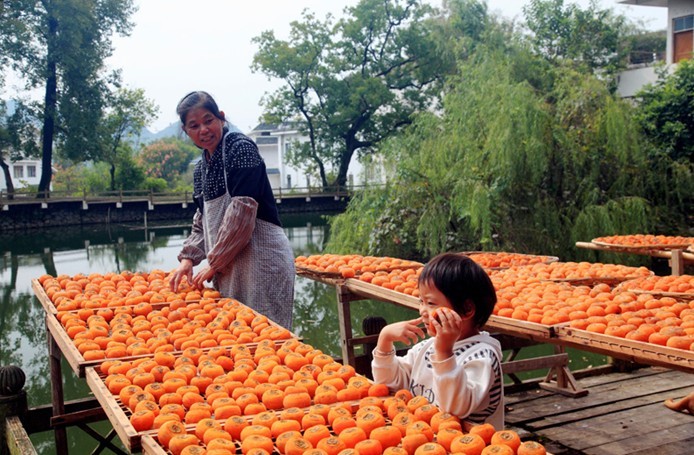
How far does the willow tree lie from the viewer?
10.1 metres

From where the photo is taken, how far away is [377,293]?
439 centimetres

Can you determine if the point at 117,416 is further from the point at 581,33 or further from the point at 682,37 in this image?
the point at 581,33

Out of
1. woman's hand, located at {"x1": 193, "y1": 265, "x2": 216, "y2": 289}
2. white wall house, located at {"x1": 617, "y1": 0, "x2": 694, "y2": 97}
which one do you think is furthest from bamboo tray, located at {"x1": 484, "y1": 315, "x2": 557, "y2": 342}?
white wall house, located at {"x1": 617, "y1": 0, "x2": 694, "y2": 97}

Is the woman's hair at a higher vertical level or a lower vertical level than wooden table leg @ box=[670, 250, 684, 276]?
higher

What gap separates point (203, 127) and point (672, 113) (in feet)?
39.3

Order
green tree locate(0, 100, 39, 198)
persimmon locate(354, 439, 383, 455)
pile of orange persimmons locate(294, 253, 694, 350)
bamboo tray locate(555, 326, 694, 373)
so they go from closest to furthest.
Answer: persimmon locate(354, 439, 383, 455) < bamboo tray locate(555, 326, 694, 373) < pile of orange persimmons locate(294, 253, 694, 350) < green tree locate(0, 100, 39, 198)

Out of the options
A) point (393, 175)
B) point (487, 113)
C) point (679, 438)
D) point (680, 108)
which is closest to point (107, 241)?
point (393, 175)

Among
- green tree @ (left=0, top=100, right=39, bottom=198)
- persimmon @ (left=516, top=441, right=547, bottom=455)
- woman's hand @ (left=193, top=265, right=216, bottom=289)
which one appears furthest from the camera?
green tree @ (left=0, top=100, right=39, bottom=198)

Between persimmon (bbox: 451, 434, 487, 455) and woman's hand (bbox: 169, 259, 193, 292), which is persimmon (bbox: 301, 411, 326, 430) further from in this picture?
woman's hand (bbox: 169, 259, 193, 292)

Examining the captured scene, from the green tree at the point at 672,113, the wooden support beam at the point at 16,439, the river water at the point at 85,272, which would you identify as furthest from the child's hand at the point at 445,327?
the green tree at the point at 672,113

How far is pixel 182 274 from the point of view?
3588mm

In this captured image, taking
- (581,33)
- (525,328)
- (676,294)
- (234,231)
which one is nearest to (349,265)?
(234,231)

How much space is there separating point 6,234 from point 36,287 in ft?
79.7

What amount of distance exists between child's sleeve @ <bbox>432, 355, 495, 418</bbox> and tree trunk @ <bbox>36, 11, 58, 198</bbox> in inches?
1129
